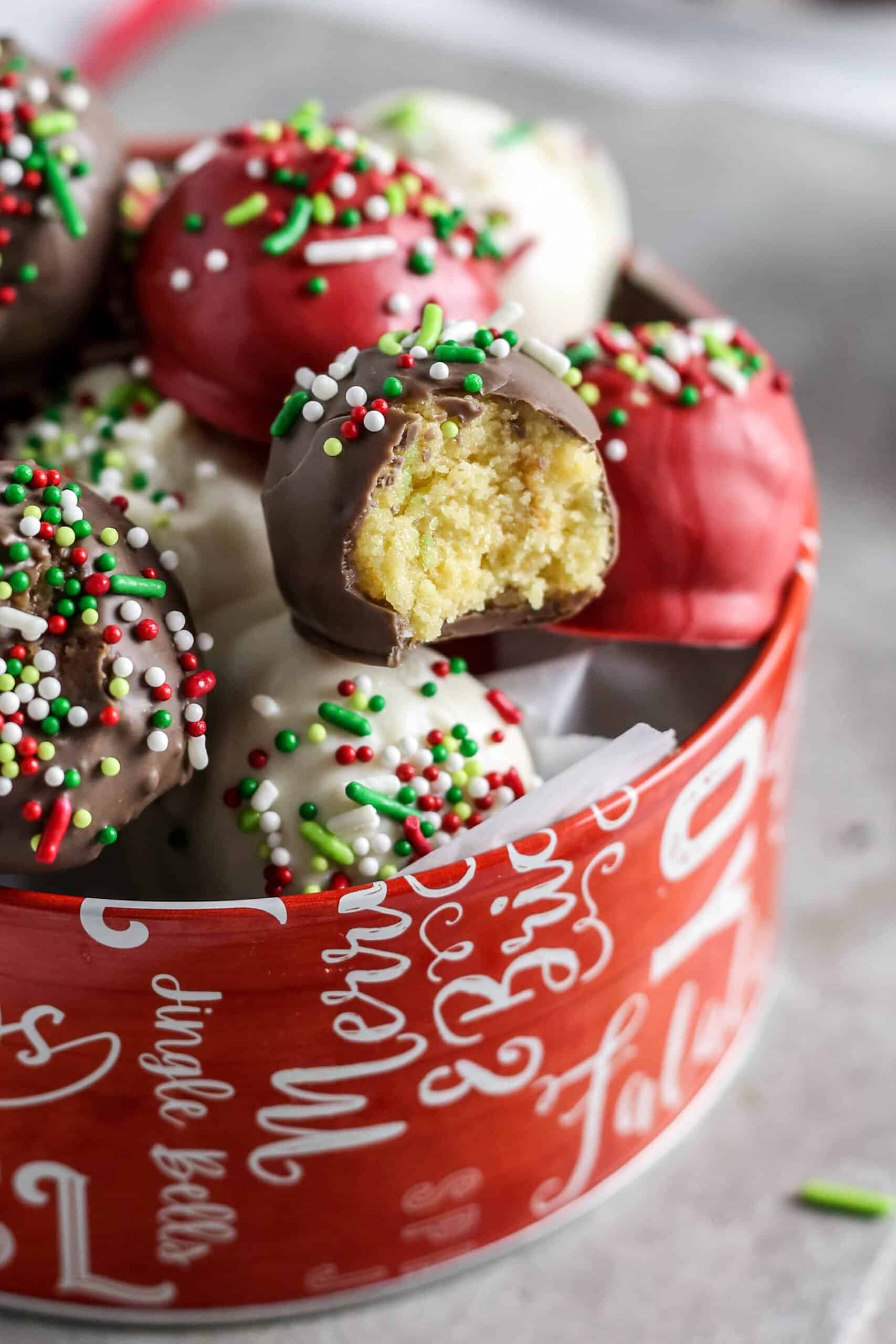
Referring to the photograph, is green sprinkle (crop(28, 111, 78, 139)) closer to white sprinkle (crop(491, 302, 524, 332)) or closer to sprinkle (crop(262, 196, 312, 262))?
sprinkle (crop(262, 196, 312, 262))

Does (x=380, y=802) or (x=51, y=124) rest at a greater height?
(x=51, y=124)

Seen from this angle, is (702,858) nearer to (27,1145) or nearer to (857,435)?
(27,1145)

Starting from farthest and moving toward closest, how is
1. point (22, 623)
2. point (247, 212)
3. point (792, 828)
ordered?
point (792, 828)
point (247, 212)
point (22, 623)

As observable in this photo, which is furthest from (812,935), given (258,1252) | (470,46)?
(470,46)

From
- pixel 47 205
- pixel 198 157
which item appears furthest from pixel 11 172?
pixel 198 157

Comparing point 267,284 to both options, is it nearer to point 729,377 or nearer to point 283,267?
point 283,267

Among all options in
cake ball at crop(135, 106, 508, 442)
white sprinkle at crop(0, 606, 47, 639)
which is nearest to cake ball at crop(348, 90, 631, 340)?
cake ball at crop(135, 106, 508, 442)
